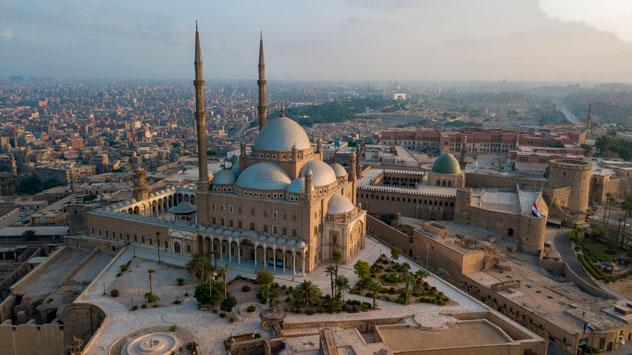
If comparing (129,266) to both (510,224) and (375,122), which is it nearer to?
(510,224)

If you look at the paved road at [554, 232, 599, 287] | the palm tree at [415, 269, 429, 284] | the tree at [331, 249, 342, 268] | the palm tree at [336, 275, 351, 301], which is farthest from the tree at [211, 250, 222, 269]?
the paved road at [554, 232, 599, 287]

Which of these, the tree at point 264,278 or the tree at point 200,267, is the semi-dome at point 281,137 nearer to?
the tree at point 200,267

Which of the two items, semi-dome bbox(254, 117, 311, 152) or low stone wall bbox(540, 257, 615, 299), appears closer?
low stone wall bbox(540, 257, 615, 299)

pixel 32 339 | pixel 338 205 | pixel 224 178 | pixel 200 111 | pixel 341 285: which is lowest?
pixel 32 339

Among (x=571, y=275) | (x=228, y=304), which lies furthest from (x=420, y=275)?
(x=228, y=304)

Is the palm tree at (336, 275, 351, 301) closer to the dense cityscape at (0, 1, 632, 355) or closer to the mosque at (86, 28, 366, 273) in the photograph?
the dense cityscape at (0, 1, 632, 355)

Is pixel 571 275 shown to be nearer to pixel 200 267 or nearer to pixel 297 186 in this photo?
pixel 297 186

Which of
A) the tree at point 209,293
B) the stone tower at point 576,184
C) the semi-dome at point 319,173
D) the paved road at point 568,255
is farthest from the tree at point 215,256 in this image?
the stone tower at point 576,184
